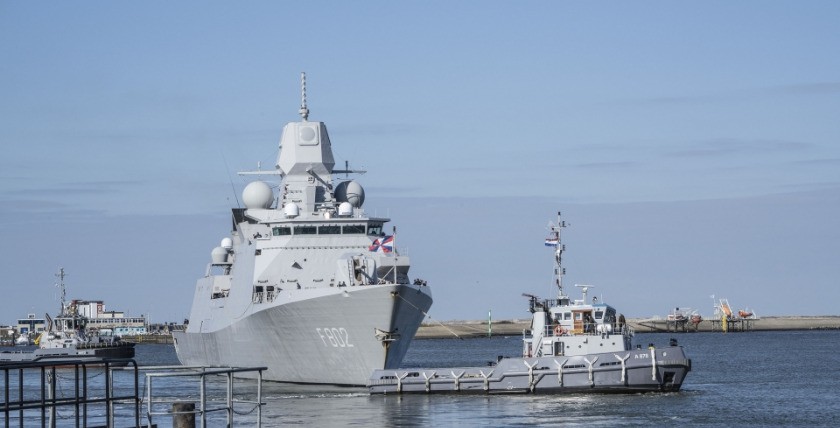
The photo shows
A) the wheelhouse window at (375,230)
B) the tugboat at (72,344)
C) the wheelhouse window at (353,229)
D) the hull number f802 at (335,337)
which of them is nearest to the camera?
the hull number f802 at (335,337)

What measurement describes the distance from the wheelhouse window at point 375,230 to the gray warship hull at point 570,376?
1009 cm

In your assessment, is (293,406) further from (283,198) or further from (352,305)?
(283,198)

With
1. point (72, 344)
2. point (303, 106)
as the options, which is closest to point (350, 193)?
point (303, 106)

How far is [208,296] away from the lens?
65.8m

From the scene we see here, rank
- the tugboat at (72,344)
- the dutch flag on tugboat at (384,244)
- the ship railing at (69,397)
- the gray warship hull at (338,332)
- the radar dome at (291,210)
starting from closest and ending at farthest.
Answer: the ship railing at (69,397) < the gray warship hull at (338,332) < the dutch flag on tugboat at (384,244) < the radar dome at (291,210) < the tugboat at (72,344)

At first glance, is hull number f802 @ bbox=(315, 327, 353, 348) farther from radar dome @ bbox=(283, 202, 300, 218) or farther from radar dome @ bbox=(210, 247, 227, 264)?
radar dome @ bbox=(210, 247, 227, 264)

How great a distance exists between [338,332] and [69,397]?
1525 centimetres

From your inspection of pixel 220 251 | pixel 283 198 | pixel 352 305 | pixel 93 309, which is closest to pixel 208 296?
pixel 220 251

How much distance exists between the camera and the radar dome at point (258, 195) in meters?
64.0

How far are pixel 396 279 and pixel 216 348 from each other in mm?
11863

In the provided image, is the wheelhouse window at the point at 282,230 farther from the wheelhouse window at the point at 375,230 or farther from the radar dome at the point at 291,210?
the wheelhouse window at the point at 375,230

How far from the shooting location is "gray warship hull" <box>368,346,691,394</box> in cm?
4594

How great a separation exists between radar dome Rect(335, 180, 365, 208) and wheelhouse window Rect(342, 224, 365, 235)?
5.60 m

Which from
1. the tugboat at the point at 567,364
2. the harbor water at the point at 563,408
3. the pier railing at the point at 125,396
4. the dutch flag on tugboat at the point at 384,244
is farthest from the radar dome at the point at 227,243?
the tugboat at the point at 567,364
